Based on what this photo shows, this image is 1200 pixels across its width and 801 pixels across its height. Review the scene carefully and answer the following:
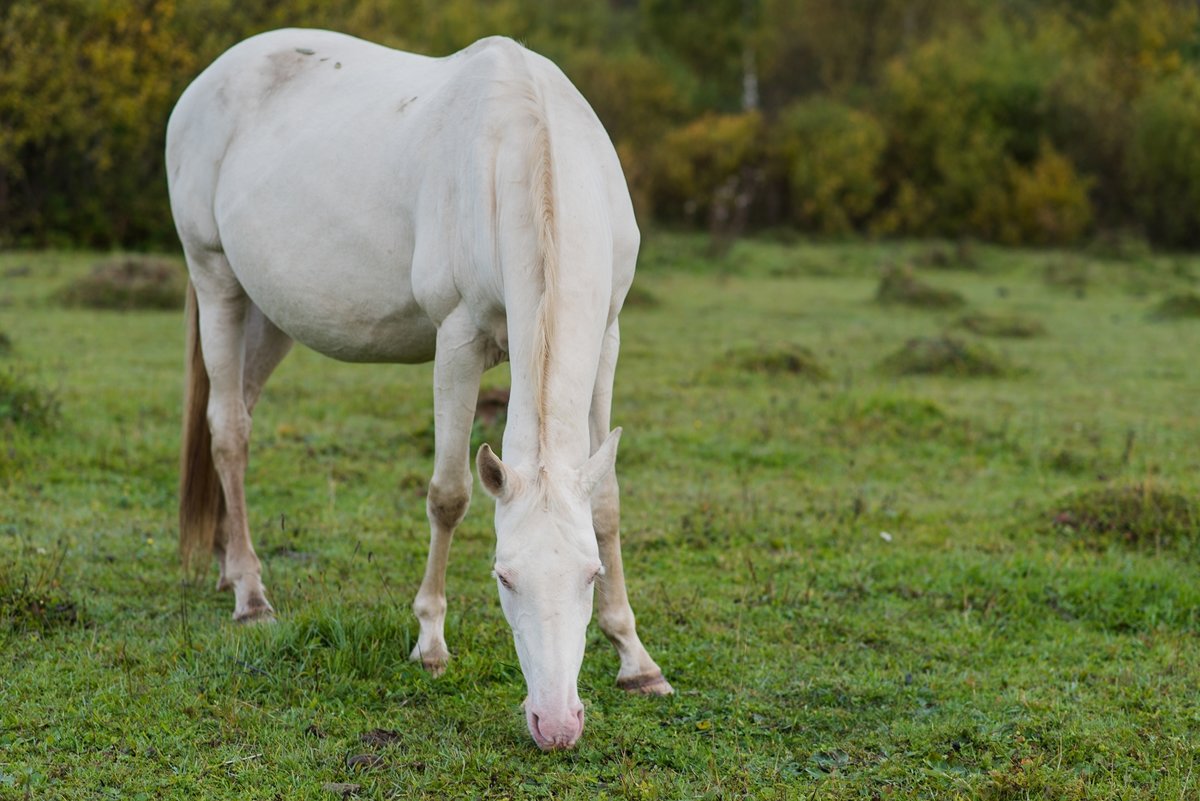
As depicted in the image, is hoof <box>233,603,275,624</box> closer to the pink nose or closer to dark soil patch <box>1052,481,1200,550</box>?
the pink nose

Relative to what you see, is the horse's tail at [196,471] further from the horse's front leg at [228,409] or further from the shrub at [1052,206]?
the shrub at [1052,206]

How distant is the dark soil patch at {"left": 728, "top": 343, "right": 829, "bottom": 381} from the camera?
9.32 m

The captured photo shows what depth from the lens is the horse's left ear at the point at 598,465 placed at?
124 inches

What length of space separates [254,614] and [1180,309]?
1199 centimetres

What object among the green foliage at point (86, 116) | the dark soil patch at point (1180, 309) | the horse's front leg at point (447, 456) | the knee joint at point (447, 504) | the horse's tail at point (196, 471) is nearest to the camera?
the horse's front leg at point (447, 456)

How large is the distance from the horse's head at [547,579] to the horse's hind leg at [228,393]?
6.40ft

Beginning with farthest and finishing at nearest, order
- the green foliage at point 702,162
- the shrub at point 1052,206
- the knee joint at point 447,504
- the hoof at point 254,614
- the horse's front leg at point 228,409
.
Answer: the green foliage at point 702,162, the shrub at point 1052,206, the horse's front leg at point 228,409, the hoof at point 254,614, the knee joint at point 447,504

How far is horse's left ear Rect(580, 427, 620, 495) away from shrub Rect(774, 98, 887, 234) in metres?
23.0

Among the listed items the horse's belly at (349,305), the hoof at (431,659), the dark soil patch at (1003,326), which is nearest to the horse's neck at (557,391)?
the horse's belly at (349,305)

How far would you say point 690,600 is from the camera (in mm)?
4785

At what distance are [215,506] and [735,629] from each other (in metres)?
2.20

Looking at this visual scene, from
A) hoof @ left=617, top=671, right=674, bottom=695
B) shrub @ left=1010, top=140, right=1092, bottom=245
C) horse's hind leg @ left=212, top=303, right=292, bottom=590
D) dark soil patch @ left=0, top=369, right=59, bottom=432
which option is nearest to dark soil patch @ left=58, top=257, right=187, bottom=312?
dark soil patch @ left=0, top=369, right=59, bottom=432

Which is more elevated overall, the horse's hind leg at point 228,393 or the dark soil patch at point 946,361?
the horse's hind leg at point 228,393

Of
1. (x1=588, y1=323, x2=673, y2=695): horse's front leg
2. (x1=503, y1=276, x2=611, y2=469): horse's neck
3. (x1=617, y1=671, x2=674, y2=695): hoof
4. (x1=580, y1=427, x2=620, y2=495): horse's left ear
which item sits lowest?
(x1=617, y1=671, x2=674, y2=695): hoof
